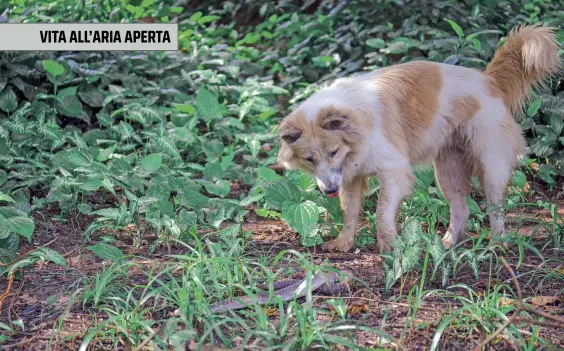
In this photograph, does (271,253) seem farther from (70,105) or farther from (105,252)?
(70,105)

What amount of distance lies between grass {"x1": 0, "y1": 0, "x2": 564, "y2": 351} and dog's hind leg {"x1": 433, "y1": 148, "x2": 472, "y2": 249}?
190 mm

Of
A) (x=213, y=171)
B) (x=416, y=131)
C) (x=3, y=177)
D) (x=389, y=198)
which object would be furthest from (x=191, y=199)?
(x=416, y=131)

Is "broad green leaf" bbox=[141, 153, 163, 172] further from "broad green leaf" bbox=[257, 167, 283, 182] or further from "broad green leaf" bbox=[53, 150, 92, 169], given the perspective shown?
"broad green leaf" bbox=[257, 167, 283, 182]

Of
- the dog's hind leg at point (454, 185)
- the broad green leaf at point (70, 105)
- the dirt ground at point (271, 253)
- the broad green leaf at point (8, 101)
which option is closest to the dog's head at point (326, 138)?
the dirt ground at point (271, 253)

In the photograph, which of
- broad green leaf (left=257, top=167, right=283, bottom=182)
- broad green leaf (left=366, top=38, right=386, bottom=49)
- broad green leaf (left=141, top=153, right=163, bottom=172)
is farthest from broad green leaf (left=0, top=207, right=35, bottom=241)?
broad green leaf (left=366, top=38, right=386, bottom=49)

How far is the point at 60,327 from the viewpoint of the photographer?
351cm

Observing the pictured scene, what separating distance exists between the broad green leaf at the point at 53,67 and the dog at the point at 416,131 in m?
2.88

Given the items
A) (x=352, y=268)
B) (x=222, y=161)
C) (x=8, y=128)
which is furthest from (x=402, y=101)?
(x=8, y=128)

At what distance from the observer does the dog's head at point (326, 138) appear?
16.1 feet

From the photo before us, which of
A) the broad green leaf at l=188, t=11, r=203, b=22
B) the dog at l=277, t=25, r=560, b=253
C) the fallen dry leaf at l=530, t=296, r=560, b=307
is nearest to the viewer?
the fallen dry leaf at l=530, t=296, r=560, b=307

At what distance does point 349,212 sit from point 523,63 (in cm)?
168

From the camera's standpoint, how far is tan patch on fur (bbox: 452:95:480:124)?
5.34m

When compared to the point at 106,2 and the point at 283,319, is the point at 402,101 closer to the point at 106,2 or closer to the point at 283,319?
the point at 283,319

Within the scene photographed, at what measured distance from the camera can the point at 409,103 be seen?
5.31m
